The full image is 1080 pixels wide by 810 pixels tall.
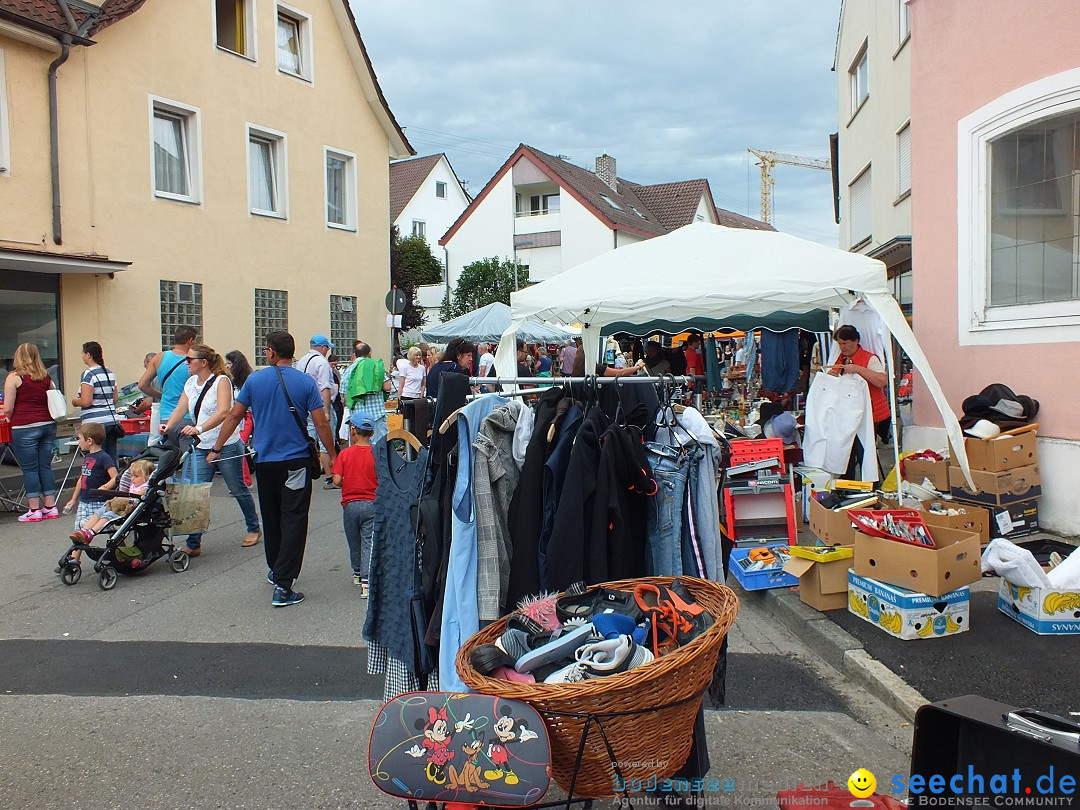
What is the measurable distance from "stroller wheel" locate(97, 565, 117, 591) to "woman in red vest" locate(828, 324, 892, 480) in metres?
6.65

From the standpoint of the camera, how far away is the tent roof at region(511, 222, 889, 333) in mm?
7656

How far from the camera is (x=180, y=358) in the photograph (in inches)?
332

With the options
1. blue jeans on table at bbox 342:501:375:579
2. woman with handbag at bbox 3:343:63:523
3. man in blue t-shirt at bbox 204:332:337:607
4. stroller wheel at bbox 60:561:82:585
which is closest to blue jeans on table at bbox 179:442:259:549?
stroller wheel at bbox 60:561:82:585

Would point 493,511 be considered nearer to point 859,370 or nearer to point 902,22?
point 859,370

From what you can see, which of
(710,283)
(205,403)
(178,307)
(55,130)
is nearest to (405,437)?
(205,403)

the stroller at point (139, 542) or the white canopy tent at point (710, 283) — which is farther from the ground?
the white canopy tent at point (710, 283)

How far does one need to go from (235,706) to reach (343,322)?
14.7 m

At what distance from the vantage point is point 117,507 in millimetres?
6586

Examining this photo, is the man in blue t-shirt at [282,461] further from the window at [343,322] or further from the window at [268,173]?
the window at [343,322]

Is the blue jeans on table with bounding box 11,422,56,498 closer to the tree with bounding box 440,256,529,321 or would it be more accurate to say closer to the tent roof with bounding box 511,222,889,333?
the tent roof with bounding box 511,222,889,333

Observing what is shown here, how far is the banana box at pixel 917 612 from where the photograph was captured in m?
4.57

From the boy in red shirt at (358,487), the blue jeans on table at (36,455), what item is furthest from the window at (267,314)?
the boy in red shirt at (358,487)

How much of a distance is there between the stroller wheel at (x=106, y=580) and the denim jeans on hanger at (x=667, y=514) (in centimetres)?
506

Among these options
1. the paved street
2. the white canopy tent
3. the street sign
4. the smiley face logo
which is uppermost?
the street sign
